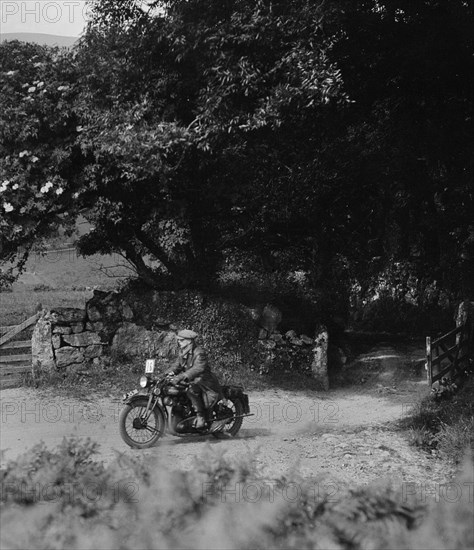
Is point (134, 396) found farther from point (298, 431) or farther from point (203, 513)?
point (203, 513)

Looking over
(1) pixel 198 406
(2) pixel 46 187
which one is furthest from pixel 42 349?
(1) pixel 198 406

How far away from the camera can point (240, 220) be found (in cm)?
1528

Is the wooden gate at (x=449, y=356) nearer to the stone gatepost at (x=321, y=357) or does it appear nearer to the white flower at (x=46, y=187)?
the stone gatepost at (x=321, y=357)

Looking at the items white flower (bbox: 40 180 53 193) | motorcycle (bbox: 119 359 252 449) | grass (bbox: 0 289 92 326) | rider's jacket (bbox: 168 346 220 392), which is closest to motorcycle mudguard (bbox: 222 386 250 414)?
motorcycle (bbox: 119 359 252 449)

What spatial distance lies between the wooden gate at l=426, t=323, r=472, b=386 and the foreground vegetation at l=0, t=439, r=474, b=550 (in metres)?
6.37

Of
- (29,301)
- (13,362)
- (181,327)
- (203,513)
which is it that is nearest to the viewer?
(203,513)

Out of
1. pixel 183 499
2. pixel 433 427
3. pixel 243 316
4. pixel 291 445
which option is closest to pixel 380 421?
pixel 433 427

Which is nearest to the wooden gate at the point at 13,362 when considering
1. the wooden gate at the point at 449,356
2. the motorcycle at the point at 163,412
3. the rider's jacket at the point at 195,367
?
the motorcycle at the point at 163,412

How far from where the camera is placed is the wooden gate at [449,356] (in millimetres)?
12312

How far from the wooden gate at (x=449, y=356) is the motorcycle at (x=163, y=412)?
3769 millimetres

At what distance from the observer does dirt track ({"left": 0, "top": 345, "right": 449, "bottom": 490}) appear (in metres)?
9.12

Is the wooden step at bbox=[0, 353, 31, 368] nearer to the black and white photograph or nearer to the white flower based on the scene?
the black and white photograph

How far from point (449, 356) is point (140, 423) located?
6.23 meters

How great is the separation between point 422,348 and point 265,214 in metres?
4.90
